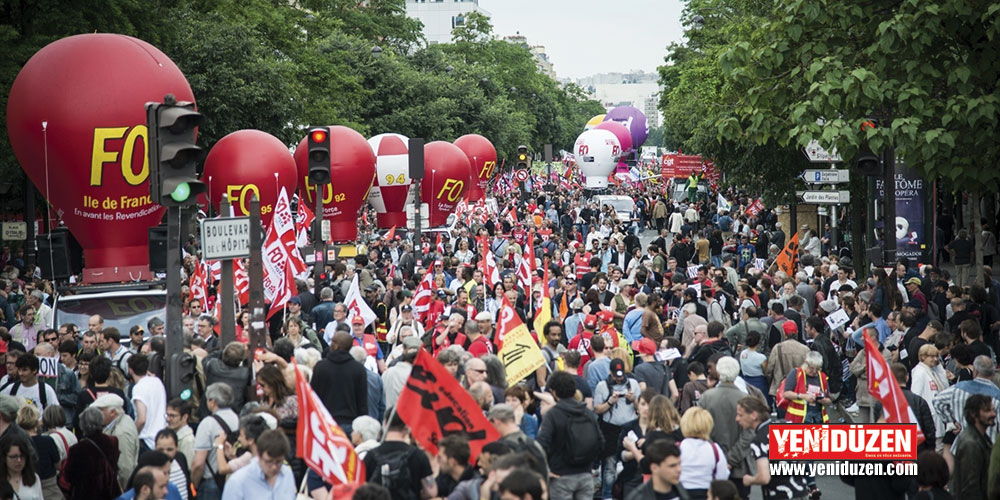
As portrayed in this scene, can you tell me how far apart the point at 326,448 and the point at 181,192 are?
422cm

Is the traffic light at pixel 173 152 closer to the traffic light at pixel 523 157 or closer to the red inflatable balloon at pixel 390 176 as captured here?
the red inflatable balloon at pixel 390 176

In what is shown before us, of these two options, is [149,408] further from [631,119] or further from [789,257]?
[631,119]

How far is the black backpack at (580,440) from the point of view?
9.27m

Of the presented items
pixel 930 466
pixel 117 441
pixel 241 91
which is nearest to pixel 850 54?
pixel 930 466

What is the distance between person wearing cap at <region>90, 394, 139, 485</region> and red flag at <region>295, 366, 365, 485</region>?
8.28 ft

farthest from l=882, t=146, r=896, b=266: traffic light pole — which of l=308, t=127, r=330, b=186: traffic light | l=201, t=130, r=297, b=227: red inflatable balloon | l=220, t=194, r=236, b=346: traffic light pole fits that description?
l=201, t=130, r=297, b=227: red inflatable balloon

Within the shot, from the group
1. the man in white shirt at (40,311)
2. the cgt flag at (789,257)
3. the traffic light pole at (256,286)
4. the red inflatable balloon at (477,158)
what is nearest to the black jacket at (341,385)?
the traffic light pole at (256,286)

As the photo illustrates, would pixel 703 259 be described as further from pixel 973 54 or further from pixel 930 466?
pixel 930 466

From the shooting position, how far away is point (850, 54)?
16.6m

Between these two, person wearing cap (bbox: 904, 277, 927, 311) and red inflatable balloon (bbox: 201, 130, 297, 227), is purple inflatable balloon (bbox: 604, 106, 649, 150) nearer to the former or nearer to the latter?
red inflatable balloon (bbox: 201, 130, 297, 227)

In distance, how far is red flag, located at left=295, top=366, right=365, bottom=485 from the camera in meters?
7.68

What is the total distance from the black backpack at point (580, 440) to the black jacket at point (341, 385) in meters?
2.44

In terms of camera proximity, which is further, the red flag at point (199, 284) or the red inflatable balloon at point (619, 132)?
the red inflatable balloon at point (619, 132)

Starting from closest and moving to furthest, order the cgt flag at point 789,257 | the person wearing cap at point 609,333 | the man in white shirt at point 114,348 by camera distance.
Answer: the person wearing cap at point 609,333, the man in white shirt at point 114,348, the cgt flag at point 789,257
